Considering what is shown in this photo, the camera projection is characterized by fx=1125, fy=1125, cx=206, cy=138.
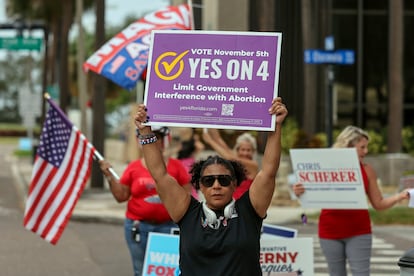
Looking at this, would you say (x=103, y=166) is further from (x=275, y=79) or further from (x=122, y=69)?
(x=122, y=69)

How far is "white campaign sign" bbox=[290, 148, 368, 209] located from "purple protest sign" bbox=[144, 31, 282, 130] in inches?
118

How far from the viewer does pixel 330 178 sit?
955cm

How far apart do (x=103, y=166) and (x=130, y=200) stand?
18.5 inches

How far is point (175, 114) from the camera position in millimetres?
6492

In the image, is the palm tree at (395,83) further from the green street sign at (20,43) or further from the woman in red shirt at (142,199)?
the woman in red shirt at (142,199)

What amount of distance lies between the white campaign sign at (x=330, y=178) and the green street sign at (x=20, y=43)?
94.2ft

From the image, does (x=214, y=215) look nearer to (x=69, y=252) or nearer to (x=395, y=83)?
(x=69, y=252)

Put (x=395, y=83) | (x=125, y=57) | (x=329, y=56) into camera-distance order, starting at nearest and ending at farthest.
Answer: (x=125, y=57) → (x=329, y=56) → (x=395, y=83)

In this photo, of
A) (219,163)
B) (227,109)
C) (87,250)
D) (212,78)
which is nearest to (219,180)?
(219,163)

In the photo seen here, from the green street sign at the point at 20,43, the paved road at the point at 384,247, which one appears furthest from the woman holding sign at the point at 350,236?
the green street sign at the point at 20,43

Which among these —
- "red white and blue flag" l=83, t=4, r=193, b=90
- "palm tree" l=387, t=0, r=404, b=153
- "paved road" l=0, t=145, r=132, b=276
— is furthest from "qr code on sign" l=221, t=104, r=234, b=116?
"palm tree" l=387, t=0, r=404, b=153

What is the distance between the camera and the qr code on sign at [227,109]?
6.41 metres

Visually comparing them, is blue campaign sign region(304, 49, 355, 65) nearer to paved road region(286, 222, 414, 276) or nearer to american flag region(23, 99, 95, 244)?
paved road region(286, 222, 414, 276)

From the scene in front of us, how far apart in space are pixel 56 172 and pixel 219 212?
518 cm
